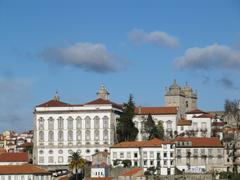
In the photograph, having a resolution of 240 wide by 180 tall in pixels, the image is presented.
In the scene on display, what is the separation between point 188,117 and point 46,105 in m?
22.0

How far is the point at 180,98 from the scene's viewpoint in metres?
112

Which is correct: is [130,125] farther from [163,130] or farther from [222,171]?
[222,171]

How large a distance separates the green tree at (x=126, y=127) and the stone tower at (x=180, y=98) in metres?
16.8

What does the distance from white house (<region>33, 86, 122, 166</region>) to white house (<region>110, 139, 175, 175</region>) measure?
300 inches

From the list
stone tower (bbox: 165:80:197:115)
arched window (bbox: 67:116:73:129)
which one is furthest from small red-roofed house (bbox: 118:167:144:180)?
stone tower (bbox: 165:80:197:115)

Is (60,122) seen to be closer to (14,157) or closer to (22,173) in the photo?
(14,157)

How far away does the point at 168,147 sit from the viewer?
259 feet

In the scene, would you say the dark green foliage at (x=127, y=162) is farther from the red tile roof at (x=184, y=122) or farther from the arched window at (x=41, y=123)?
the red tile roof at (x=184, y=122)

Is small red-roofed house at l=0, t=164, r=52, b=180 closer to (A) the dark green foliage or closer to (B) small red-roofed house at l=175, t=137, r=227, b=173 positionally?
(A) the dark green foliage

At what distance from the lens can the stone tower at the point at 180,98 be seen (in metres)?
111

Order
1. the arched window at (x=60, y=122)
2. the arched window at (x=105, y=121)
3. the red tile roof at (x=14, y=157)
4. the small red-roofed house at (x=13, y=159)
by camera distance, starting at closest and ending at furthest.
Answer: the small red-roofed house at (x=13, y=159) → the red tile roof at (x=14, y=157) → the arched window at (x=105, y=121) → the arched window at (x=60, y=122)

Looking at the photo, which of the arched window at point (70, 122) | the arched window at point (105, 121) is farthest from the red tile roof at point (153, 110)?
the arched window at point (70, 122)

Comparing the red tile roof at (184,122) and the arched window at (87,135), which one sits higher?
the red tile roof at (184,122)

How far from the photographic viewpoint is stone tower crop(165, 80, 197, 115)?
111 m
